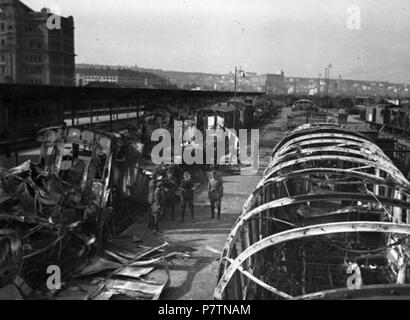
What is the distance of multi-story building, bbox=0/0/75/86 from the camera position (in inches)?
2267

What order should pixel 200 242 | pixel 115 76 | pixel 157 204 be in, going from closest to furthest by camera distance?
pixel 200 242
pixel 157 204
pixel 115 76

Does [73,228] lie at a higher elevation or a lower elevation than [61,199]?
lower

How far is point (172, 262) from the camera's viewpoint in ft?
32.4

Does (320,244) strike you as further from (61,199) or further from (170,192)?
(61,199)

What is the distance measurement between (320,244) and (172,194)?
5855mm

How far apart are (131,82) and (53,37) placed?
133ft

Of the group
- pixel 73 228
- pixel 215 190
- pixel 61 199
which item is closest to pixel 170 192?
pixel 215 190

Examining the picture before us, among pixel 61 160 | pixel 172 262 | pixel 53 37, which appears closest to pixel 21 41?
pixel 53 37

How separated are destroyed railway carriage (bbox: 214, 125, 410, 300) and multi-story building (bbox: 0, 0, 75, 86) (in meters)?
54.3

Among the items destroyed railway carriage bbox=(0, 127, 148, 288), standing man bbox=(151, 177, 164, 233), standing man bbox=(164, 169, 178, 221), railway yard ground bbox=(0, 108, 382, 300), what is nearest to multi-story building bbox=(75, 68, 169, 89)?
railway yard ground bbox=(0, 108, 382, 300)

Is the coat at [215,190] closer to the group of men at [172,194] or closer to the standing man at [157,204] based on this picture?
the group of men at [172,194]

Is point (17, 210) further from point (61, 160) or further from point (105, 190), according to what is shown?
point (61, 160)

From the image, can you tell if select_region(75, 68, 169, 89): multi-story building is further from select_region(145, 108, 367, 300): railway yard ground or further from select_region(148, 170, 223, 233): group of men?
select_region(148, 170, 223, 233): group of men

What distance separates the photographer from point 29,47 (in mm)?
60188
